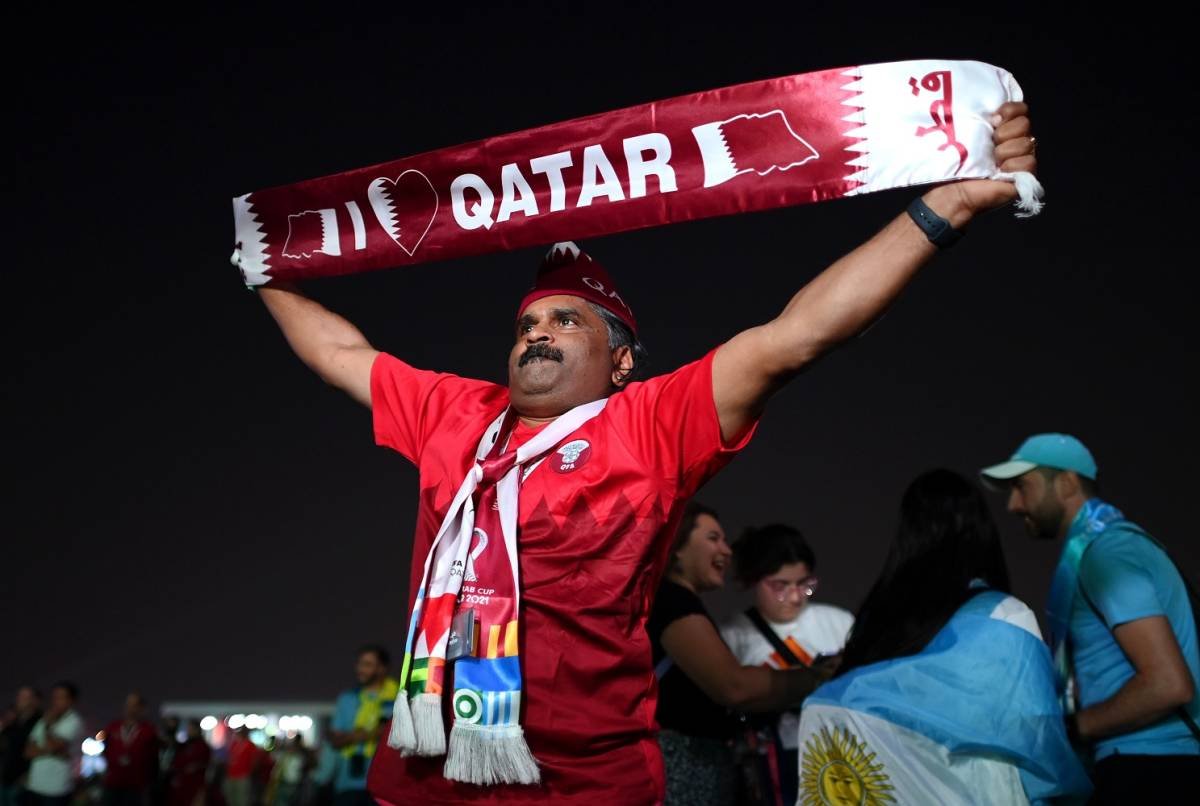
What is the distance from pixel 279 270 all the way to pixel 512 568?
46.3 inches

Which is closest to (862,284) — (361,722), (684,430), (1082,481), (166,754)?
(684,430)

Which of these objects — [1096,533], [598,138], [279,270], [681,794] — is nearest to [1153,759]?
[1096,533]

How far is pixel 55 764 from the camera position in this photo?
7941 mm

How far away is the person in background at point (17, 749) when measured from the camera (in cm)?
822

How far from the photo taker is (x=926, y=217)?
1812 millimetres

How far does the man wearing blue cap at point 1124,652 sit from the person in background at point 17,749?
7.85 meters

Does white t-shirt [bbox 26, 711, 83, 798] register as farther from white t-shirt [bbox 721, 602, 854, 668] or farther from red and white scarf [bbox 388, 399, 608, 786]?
red and white scarf [bbox 388, 399, 608, 786]

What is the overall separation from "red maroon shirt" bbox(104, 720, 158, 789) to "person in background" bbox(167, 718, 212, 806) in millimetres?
721

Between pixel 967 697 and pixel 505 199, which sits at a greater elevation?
pixel 505 199

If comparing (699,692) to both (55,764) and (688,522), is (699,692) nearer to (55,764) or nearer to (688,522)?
(688,522)

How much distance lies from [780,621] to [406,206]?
2058mm

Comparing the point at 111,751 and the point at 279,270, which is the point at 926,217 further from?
the point at 111,751


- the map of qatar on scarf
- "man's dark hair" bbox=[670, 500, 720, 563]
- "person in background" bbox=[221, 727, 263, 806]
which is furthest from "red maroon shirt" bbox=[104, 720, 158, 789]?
the map of qatar on scarf

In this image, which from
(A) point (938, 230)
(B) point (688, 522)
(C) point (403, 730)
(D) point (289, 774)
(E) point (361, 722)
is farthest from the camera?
(D) point (289, 774)
